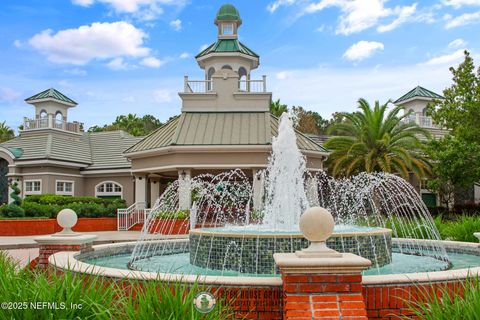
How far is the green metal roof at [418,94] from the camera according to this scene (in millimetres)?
40438

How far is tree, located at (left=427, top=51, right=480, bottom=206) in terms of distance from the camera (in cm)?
2414

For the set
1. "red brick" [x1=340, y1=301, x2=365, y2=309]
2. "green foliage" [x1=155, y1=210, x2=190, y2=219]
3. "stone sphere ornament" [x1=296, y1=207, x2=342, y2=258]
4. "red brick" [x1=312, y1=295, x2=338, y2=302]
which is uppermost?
"stone sphere ornament" [x1=296, y1=207, x2=342, y2=258]

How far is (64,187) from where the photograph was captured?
108 ft

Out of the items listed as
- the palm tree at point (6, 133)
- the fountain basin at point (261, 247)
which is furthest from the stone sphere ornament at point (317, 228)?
the palm tree at point (6, 133)

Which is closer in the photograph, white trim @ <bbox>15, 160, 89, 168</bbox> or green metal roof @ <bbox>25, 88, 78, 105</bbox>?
white trim @ <bbox>15, 160, 89, 168</bbox>

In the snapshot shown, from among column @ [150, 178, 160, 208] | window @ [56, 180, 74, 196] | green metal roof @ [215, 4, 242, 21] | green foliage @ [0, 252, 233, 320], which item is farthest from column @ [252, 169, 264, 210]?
green foliage @ [0, 252, 233, 320]

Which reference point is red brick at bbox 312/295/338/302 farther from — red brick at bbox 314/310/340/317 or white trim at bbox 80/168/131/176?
white trim at bbox 80/168/131/176

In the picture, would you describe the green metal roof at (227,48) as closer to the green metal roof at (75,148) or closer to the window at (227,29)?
the window at (227,29)

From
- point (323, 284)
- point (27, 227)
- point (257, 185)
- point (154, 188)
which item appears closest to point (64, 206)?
point (27, 227)

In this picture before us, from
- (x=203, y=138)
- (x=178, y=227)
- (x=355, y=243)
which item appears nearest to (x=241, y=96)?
(x=203, y=138)

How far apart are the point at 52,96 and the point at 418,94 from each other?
98.3 feet

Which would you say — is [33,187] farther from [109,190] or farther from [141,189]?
[141,189]
